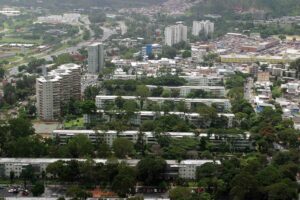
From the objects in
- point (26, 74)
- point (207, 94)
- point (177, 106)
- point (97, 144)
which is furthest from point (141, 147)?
point (26, 74)

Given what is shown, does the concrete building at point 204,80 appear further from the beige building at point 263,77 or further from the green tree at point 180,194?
the green tree at point 180,194

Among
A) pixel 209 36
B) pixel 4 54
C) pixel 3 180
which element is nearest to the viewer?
pixel 3 180

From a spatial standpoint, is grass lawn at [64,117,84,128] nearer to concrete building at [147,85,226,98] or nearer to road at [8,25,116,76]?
concrete building at [147,85,226,98]

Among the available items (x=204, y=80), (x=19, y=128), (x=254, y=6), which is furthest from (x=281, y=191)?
(x=254, y=6)

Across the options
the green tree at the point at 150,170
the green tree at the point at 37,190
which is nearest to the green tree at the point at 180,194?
the green tree at the point at 150,170

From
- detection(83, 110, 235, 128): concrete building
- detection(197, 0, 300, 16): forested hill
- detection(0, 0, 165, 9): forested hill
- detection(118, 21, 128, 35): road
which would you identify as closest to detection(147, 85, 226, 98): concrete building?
detection(83, 110, 235, 128): concrete building

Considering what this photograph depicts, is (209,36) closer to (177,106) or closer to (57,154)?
(177,106)
